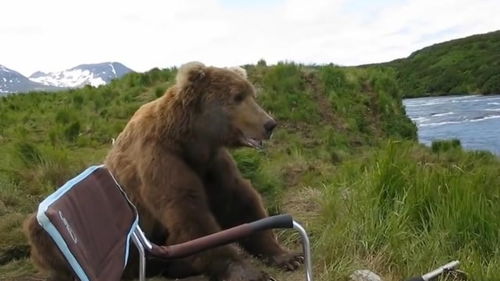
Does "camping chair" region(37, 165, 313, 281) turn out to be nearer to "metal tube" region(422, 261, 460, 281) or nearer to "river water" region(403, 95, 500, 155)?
"metal tube" region(422, 261, 460, 281)

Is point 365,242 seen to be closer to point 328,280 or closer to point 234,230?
point 328,280

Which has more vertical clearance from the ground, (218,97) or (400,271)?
(218,97)

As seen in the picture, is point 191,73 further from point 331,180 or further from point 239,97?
point 331,180

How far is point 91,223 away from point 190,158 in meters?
1.48

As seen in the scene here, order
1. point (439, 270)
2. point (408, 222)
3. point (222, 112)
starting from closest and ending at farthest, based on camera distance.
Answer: point (439, 270), point (222, 112), point (408, 222)

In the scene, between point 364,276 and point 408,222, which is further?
point 408,222

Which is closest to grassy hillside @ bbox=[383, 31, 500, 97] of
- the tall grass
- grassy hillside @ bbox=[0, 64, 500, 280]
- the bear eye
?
grassy hillside @ bbox=[0, 64, 500, 280]

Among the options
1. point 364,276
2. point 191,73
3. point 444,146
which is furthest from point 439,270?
point 444,146

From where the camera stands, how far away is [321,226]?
4.93 m

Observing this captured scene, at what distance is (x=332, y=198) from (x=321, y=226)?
301mm

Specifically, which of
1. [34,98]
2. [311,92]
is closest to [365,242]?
[311,92]

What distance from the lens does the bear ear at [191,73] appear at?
3938mm

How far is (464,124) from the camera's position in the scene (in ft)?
70.9

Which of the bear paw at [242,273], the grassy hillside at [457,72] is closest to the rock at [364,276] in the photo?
the bear paw at [242,273]
